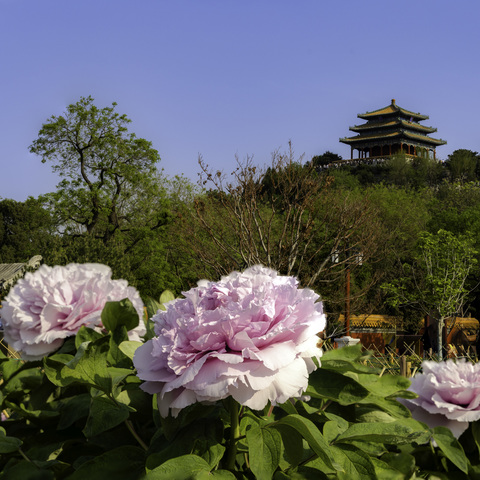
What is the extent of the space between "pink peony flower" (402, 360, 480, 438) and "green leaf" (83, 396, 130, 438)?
2.34 feet

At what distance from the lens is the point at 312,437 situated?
2.91ft

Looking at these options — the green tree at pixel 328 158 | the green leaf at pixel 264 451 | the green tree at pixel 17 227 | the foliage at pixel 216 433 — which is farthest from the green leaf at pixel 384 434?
the green tree at pixel 328 158

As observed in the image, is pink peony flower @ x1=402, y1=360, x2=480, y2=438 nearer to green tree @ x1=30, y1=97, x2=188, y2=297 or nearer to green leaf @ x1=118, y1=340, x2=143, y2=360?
green leaf @ x1=118, y1=340, x2=143, y2=360

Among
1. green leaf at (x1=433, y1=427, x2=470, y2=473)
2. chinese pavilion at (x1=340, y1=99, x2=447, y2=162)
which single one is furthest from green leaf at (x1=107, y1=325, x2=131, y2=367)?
chinese pavilion at (x1=340, y1=99, x2=447, y2=162)

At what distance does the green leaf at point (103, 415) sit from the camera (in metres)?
1.06

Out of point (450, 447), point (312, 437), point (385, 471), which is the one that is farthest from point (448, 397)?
point (312, 437)

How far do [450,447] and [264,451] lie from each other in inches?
16.7

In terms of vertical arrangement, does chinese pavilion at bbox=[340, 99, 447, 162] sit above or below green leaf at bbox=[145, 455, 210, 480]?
above

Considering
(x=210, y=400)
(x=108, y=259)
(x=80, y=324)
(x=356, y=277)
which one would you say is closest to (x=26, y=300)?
(x=80, y=324)

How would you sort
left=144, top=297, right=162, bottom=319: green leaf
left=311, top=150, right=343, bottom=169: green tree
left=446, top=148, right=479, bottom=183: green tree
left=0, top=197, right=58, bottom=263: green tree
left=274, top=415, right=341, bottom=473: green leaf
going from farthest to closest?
left=311, top=150, right=343, bottom=169: green tree < left=446, top=148, right=479, bottom=183: green tree < left=0, top=197, right=58, bottom=263: green tree < left=144, top=297, right=162, bottom=319: green leaf < left=274, top=415, right=341, bottom=473: green leaf

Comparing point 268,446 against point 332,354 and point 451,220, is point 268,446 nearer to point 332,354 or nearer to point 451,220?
point 332,354

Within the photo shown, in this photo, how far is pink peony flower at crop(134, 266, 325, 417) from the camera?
0.91 meters

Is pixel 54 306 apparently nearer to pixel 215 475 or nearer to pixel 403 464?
pixel 215 475

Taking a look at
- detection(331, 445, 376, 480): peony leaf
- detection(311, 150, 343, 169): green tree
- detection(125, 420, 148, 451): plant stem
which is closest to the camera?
detection(331, 445, 376, 480): peony leaf
